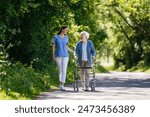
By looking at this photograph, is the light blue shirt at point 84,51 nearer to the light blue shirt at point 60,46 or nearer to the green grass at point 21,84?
the light blue shirt at point 60,46

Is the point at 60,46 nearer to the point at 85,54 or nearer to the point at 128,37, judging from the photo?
the point at 85,54

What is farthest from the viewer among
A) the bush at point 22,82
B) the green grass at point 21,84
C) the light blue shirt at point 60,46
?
the light blue shirt at point 60,46

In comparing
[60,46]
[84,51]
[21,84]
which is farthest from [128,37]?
[21,84]

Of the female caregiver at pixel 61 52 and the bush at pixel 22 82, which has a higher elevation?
the female caregiver at pixel 61 52

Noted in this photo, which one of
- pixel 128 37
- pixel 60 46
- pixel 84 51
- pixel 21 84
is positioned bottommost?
pixel 21 84

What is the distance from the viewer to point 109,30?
82.2 m

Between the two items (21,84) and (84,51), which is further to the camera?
(84,51)

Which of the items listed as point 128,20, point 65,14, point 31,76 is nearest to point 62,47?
point 31,76

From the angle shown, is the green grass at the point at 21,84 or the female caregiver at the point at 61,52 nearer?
the green grass at the point at 21,84

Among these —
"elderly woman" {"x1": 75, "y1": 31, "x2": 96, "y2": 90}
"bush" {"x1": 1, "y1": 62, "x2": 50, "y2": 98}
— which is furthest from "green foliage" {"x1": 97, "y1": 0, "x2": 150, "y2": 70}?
"elderly woman" {"x1": 75, "y1": 31, "x2": 96, "y2": 90}

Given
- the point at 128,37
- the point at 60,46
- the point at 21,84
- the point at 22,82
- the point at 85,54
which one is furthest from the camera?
the point at 128,37

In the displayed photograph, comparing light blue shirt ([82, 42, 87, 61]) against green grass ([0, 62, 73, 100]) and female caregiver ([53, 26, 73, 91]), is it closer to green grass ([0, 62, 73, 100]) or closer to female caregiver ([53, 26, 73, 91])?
female caregiver ([53, 26, 73, 91])

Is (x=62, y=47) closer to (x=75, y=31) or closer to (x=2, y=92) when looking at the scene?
(x=2, y=92)

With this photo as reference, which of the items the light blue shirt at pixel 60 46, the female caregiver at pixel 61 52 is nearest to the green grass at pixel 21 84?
the female caregiver at pixel 61 52
